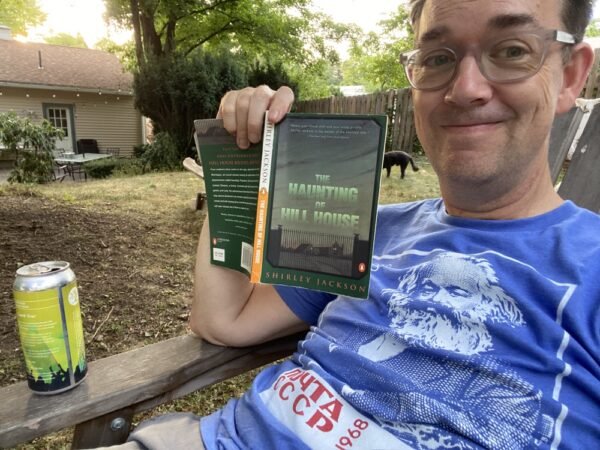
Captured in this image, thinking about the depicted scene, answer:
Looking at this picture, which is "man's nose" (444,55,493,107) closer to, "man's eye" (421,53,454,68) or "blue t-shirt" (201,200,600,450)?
"man's eye" (421,53,454,68)

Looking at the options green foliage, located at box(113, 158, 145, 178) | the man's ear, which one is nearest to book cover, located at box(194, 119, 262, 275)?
the man's ear

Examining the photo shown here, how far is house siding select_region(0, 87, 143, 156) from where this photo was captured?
14.9 m

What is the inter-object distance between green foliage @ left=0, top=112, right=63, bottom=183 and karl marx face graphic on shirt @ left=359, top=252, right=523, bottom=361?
9.32m

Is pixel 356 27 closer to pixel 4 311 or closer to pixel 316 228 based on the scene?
pixel 4 311

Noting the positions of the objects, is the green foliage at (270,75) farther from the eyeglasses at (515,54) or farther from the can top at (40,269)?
the can top at (40,269)

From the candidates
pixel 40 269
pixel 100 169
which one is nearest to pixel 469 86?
pixel 40 269

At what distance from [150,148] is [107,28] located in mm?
4424

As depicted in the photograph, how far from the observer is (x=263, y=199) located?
96 centimetres

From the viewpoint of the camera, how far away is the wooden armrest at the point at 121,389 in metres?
0.97

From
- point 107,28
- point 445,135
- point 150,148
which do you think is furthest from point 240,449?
point 107,28

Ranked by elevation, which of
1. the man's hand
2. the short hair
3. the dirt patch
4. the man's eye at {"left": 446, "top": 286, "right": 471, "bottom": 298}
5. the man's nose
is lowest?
the dirt patch

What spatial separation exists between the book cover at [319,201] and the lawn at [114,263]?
1.47m

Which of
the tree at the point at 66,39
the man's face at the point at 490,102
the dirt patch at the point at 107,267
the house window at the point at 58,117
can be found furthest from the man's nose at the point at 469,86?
the tree at the point at 66,39

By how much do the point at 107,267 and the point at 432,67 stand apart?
3046 millimetres
